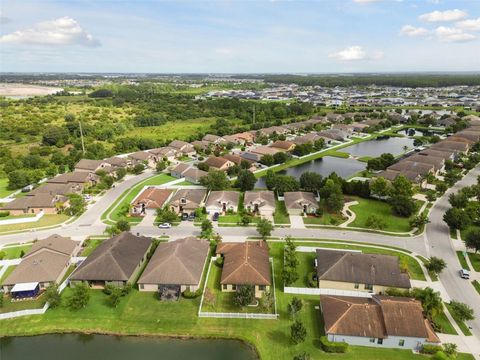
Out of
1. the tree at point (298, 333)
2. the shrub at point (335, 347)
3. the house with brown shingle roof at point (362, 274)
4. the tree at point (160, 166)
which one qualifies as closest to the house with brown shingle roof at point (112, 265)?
the tree at point (298, 333)

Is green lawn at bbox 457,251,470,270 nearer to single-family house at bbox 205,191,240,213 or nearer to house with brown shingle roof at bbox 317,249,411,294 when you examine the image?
house with brown shingle roof at bbox 317,249,411,294

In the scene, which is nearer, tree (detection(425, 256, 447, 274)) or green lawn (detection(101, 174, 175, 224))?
tree (detection(425, 256, 447, 274))

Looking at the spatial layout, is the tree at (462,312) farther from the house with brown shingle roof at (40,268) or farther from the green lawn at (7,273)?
the green lawn at (7,273)

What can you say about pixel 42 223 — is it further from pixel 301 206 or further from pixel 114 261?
pixel 301 206

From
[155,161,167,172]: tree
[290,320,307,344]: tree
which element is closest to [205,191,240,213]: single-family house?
[155,161,167,172]: tree

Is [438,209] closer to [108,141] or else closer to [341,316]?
[341,316]

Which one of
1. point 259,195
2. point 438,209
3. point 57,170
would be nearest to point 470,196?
point 438,209
